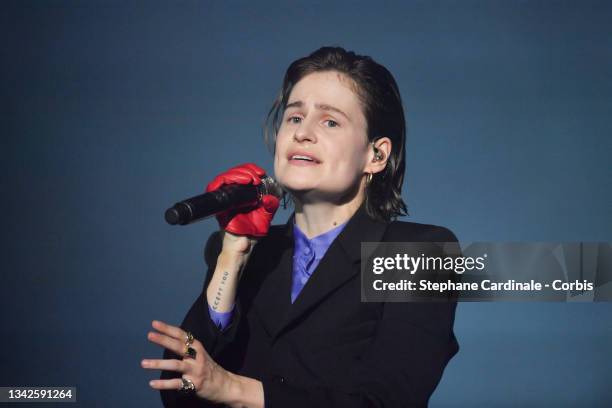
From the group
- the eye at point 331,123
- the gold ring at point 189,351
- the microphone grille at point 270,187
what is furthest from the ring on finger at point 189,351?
the eye at point 331,123

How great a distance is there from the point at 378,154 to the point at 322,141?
0.19 m

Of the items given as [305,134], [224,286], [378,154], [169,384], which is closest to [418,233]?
[378,154]

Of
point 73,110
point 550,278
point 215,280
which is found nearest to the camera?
point 215,280

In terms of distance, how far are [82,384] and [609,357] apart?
1.89 meters

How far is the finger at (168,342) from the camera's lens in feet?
3.36

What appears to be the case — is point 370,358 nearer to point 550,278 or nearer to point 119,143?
point 550,278

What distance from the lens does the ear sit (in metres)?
1.52

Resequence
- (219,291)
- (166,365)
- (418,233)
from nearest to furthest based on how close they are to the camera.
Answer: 1. (166,365)
2. (219,291)
3. (418,233)

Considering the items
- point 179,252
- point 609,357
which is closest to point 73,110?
point 179,252

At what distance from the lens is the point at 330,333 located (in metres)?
1.34

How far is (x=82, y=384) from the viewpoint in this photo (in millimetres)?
2322

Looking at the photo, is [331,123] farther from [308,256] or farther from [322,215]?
[308,256]

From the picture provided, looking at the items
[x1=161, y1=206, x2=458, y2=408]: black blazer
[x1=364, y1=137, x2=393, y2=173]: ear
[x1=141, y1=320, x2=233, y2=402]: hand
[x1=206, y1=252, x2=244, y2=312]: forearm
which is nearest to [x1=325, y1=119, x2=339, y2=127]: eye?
[x1=364, y1=137, x2=393, y2=173]: ear

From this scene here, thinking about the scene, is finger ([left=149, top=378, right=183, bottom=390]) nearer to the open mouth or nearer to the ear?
the open mouth
